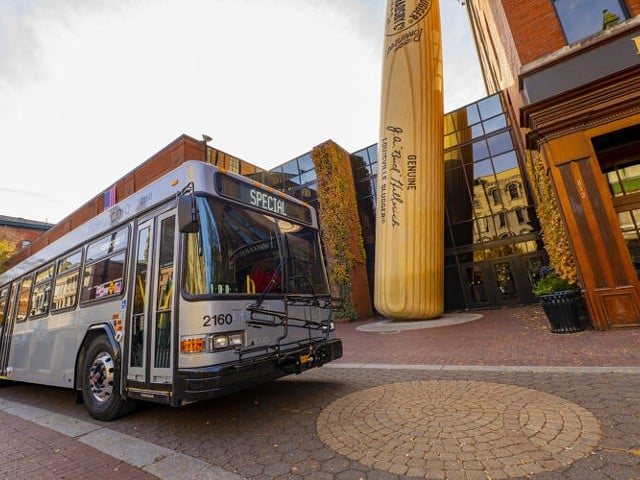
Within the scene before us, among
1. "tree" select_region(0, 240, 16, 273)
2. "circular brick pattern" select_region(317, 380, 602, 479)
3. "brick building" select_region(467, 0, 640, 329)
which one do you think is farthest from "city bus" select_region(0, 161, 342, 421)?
"tree" select_region(0, 240, 16, 273)

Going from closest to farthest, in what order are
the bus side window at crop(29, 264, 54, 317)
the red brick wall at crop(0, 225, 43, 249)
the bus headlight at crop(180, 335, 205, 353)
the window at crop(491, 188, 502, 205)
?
the bus headlight at crop(180, 335, 205, 353) → the bus side window at crop(29, 264, 54, 317) → the window at crop(491, 188, 502, 205) → the red brick wall at crop(0, 225, 43, 249)

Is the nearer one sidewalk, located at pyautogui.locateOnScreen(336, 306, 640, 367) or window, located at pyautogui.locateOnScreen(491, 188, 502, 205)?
sidewalk, located at pyautogui.locateOnScreen(336, 306, 640, 367)

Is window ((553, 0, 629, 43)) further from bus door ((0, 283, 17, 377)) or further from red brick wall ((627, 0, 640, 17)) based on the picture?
bus door ((0, 283, 17, 377))

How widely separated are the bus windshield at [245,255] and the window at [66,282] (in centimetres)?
329

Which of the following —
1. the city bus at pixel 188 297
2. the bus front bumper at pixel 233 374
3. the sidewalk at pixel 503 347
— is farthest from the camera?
the sidewalk at pixel 503 347

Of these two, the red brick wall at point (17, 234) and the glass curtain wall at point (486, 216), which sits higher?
the red brick wall at point (17, 234)

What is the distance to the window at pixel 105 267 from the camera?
14.9 ft

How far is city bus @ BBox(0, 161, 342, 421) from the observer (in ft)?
11.0

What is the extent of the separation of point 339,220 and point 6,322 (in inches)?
518

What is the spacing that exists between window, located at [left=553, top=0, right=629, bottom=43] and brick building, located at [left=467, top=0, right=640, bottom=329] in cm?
2

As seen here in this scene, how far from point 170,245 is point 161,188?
935mm

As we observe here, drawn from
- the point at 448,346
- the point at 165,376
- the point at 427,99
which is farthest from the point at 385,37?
the point at 165,376

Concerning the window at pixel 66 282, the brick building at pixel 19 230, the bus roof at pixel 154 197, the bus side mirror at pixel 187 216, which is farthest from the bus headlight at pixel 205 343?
the brick building at pixel 19 230

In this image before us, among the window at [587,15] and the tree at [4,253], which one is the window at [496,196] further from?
the tree at [4,253]
